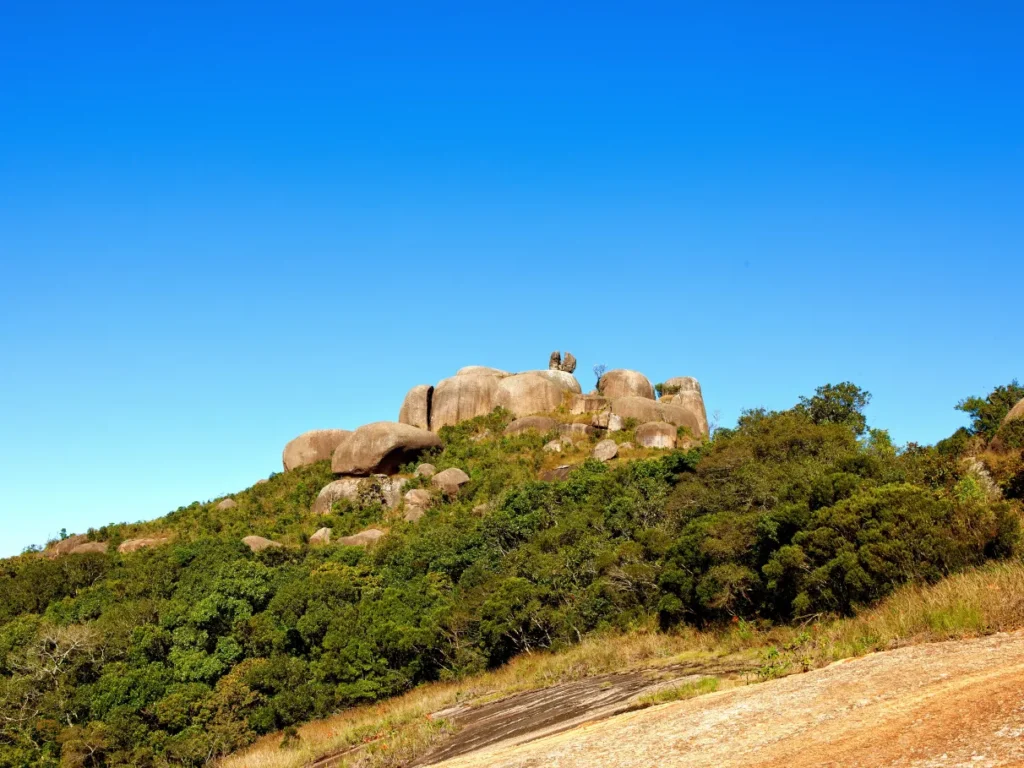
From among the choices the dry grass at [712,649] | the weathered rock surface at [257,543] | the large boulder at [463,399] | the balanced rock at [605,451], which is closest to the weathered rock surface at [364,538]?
the weathered rock surface at [257,543]

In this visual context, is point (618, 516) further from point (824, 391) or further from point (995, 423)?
point (824, 391)

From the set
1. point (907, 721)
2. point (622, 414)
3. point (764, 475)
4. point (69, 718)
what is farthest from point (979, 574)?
point (622, 414)

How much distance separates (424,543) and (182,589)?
9513mm

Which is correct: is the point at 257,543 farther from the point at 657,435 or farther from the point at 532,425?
the point at 657,435

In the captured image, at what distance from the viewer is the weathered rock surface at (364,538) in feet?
133

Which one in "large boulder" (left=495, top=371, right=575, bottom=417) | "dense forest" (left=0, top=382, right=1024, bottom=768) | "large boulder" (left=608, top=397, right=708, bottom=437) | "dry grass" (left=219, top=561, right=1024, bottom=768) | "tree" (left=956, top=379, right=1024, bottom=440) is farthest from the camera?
"large boulder" (left=495, top=371, right=575, bottom=417)

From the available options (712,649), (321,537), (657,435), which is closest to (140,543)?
(321,537)

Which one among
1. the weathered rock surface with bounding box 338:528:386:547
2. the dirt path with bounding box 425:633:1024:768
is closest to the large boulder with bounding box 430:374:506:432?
the weathered rock surface with bounding box 338:528:386:547

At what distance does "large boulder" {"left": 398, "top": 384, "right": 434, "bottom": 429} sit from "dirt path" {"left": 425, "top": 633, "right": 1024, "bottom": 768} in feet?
161

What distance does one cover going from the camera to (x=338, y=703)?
2408 centimetres

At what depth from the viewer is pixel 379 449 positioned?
50375 mm

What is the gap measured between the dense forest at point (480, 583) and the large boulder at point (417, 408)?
1712cm

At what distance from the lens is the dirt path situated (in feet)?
18.0

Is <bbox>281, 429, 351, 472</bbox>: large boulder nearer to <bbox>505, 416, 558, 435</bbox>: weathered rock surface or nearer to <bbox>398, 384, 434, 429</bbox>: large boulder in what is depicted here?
<bbox>398, 384, 434, 429</bbox>: large boulder
